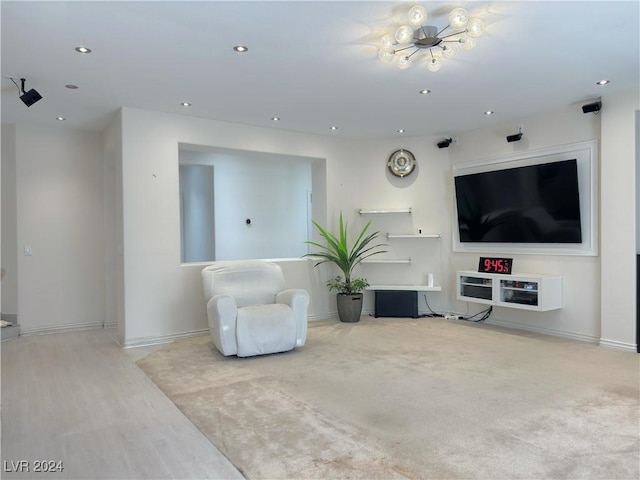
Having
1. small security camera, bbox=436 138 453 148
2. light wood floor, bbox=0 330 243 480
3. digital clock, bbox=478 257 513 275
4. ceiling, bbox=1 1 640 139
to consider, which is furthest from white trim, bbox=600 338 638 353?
light wood floor, bbox=0 330 243 480

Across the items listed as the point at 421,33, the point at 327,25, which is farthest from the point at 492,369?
the point at 327,25

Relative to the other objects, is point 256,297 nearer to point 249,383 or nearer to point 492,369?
point 249,383

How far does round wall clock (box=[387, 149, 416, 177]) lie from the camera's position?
6.21 meters

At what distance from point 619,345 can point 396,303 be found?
103 inches

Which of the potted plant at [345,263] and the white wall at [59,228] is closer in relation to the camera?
the white wall at [59,228]

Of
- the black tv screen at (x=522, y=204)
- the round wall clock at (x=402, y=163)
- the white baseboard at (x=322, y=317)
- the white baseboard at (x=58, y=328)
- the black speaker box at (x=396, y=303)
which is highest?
the round wall clock at (x=402, y=163)

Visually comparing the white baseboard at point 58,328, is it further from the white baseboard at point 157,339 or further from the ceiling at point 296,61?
the ceiling at point 296,61

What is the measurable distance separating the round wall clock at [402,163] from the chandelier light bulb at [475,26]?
3.45 m

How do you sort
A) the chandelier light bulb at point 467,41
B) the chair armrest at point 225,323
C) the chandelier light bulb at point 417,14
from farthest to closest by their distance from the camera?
the chair armrest at point 225,323 < the chandelier light bulb at point 467,41 < the chandelier light bulb at point 417,14

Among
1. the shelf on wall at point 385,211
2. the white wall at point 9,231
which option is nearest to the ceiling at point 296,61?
the white wall at point 9,231

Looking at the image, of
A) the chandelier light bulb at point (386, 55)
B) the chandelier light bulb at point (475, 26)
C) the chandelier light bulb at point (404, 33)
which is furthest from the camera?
the chandelier light bulb at point (386, 55)

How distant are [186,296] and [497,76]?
3949 mm

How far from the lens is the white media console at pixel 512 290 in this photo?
4.74m

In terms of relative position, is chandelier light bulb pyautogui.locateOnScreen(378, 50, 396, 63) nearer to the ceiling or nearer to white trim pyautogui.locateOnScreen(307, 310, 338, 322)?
the ceiling
